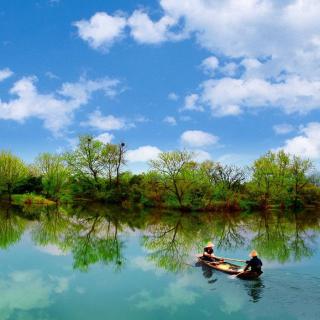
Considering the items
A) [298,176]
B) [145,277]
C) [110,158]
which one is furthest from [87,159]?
Result: [145,277]

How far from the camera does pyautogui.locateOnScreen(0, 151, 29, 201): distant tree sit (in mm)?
71938

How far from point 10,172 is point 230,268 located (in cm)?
5774

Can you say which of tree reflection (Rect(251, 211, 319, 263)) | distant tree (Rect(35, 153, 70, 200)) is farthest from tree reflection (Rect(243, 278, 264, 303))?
distant tree (Rect(35, 153, 70, 200))

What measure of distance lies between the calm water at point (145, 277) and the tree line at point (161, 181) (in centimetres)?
2662

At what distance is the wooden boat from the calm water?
37cm

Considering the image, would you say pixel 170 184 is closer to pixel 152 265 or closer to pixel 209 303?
pixel 152 265

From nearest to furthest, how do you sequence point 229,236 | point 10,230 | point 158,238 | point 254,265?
point 254,265, point 158,238, point 10,230, point 229,236

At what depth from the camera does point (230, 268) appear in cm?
2173

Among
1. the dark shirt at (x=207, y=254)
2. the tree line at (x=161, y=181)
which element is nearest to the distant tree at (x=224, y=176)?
the tree line at (x=161, y=181)

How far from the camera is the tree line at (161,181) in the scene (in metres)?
64.8

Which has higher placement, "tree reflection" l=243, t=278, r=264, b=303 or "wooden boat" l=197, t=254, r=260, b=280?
"wooden boat" l=197, t=254, r=260, b=280

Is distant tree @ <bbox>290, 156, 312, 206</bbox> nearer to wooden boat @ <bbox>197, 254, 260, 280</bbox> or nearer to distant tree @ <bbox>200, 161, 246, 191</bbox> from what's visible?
distant tree @ <bbox>200, 161, 246, 191</bbox>

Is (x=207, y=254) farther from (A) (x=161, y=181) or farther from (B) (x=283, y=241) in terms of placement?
(A) (x=161, y=181)

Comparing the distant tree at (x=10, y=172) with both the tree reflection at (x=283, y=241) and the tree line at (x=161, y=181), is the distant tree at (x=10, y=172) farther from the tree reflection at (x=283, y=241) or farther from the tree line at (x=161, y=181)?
the tree reflection at (x=283, y=241)
